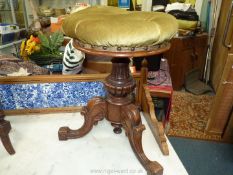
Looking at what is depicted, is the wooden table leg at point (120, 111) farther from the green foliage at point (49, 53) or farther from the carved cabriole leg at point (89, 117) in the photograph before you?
the green foliage at point (49, 53)

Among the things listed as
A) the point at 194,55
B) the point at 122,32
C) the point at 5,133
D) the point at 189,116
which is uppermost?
the point at 122,32

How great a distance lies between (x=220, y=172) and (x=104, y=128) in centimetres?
87

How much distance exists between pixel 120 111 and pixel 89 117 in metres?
0.13

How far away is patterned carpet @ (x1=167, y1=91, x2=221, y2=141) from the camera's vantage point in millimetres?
1587

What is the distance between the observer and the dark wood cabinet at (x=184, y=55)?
2.07 m

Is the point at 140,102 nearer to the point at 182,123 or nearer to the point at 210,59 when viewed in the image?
the point at 182,123

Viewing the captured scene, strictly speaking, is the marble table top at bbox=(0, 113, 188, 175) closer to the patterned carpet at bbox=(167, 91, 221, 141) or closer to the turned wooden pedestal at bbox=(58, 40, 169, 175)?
the turned wooden pedestal at bbox=(58, 40, 169, 175)

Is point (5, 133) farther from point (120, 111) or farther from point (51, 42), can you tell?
point (51, 42)

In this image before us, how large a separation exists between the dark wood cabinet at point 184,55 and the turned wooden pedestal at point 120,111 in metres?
1.47

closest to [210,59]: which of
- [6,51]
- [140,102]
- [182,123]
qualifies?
[182,123]

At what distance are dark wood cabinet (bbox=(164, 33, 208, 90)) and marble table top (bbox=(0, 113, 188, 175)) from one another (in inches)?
55.2

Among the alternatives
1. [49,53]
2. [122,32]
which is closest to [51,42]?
[49,53]

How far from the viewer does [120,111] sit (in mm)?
748

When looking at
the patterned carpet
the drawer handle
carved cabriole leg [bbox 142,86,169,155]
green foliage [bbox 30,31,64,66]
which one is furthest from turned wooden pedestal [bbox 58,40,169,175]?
the drawer handle
